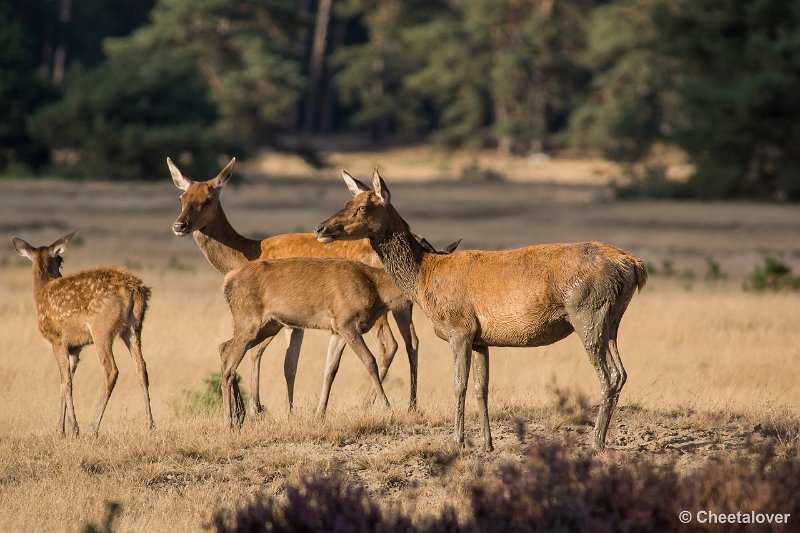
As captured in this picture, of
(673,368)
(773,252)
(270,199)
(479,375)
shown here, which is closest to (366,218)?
(479,375)

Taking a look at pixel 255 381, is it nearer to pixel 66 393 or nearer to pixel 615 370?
pixel 66 393

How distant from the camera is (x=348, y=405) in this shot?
11570 mm

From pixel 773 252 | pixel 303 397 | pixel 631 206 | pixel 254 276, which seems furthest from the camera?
pixel 631 206

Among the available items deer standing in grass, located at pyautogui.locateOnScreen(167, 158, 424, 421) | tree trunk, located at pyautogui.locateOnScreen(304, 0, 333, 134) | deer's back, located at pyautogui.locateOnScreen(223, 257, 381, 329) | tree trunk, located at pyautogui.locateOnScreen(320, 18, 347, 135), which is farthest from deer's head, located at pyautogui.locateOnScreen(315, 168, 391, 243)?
tree trunk, located at pyautogui.locateOnScreen(320, 18, 347, 135)

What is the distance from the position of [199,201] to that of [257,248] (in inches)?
29.3

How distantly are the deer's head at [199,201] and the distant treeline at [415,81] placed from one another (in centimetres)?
2871

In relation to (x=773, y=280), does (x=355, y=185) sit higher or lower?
higher

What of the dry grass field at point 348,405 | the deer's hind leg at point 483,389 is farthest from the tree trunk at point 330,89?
the deer's hind leg at point 483,389

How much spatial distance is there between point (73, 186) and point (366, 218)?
33.9 metres

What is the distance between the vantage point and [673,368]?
1406cm

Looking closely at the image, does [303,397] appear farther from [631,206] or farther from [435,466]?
[631,206]

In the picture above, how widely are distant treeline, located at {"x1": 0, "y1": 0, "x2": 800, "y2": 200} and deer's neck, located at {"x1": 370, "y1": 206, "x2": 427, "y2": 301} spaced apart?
1189 inches

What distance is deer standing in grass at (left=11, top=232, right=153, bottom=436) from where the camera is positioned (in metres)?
10.6

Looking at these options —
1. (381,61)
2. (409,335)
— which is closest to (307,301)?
(409,335)
